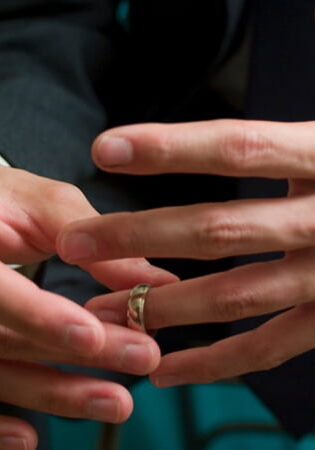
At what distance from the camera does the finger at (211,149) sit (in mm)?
353

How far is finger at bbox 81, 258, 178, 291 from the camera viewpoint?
50 centimetres

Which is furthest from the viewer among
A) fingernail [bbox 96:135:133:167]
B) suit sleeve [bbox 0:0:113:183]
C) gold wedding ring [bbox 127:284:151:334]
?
suit sleeve [bbox 0:0:113:183]

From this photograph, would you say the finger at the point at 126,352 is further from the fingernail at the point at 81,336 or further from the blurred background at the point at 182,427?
the blurred background at the point at 182,427

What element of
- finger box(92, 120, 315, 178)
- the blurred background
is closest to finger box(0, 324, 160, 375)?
finger box(92, 120, 315, 178)

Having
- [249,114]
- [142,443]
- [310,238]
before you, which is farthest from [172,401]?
[310,238]

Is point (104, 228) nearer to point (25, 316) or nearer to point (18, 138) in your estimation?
point (25, 316)

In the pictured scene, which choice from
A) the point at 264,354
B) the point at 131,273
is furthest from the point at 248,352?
the point at 131,273

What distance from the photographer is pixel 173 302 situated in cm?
45

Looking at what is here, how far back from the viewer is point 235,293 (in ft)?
1.44

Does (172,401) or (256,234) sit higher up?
(256,234)

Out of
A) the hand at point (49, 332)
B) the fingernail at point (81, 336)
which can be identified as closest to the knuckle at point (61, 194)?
the hand at point (49, 332)

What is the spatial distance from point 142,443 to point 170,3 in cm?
56

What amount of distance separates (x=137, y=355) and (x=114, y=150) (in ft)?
0.54

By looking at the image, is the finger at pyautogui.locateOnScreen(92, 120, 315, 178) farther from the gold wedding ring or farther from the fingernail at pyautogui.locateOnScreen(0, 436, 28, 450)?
the fingernail at pyautogui.locateOnScreen(0, 436, 28, 450)
